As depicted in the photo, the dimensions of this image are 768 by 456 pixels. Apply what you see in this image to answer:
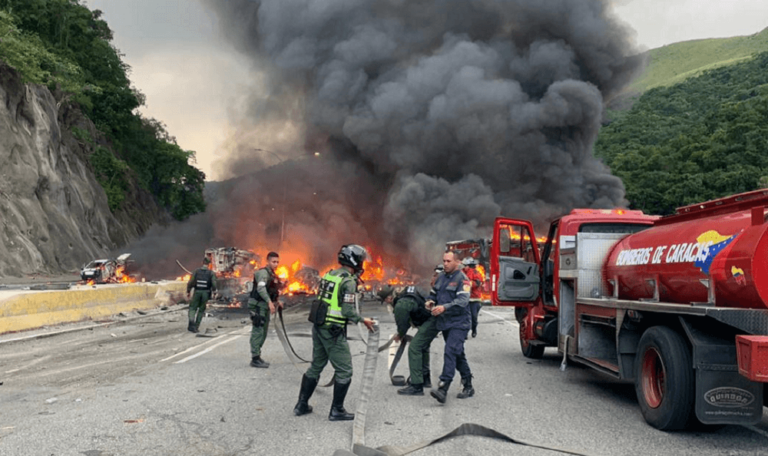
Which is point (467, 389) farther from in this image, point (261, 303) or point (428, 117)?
point (428, 117)

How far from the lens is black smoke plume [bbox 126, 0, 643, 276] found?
36.2 m

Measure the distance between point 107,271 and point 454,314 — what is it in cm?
2360

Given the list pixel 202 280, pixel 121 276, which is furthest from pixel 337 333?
pixel 121 276

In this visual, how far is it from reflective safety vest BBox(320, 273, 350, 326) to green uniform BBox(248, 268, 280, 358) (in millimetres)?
2978

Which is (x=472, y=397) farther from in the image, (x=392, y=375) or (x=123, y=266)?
(x=123, y=266)

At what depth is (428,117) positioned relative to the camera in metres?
37.4

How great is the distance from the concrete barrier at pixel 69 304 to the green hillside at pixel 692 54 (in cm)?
13676

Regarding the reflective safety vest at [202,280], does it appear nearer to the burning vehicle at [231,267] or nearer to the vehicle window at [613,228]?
the vehicle window at [613,228]

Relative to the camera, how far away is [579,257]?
24.4 ft

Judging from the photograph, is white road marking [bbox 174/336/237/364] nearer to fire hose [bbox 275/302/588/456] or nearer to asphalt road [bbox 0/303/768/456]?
asphalt road [bbox 0/303/768/456]

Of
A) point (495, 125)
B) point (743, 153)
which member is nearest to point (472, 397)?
point (495, 125)

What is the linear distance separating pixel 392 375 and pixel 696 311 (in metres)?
3.78

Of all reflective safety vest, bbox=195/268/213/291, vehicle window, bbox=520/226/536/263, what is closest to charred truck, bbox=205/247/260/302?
reflective safety vest, bbox=195/268/213/291

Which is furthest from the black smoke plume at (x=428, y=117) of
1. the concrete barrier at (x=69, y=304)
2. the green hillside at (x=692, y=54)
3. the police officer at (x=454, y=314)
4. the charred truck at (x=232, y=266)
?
the green hillside at (x=692, y=54)
